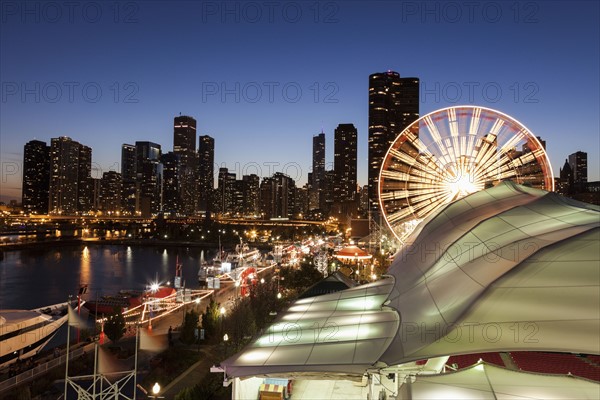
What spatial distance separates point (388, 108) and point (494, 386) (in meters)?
177

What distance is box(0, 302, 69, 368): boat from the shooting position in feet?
65.9

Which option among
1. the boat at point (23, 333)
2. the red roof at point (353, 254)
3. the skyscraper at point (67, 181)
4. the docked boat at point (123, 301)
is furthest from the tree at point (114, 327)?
the skyscraper at point (67, 181)

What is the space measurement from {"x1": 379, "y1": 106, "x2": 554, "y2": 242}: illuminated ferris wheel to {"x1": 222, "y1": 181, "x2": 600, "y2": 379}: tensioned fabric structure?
11385 millimetres

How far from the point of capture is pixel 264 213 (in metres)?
187

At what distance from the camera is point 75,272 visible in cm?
5156

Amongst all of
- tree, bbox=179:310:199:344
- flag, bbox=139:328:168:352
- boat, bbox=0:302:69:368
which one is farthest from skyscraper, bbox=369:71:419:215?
tree, bbox=179:310:199:344

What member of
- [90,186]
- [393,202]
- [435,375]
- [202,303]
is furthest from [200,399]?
[90,186]

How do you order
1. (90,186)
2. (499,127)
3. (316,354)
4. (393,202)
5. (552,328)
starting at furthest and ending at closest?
(90,186)
(393,202)
(499,127)
(316,354)
(552,328)

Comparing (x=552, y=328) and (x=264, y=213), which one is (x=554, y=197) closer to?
(x=552, y=328)

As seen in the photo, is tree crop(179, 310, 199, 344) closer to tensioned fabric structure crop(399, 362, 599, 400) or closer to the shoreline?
tensioned fabric structure crop(399, 362, 599, 400)

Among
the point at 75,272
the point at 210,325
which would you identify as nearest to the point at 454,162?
the point at 210,325

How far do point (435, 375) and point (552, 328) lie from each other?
5.29 ft

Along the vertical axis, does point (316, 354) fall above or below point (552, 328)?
below

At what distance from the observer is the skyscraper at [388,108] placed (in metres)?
170
